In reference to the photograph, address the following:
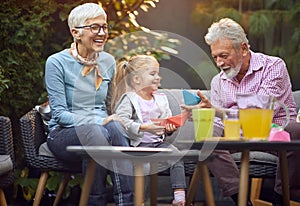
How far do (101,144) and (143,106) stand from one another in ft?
1.10

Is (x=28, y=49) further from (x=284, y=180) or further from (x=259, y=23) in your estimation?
(x=284, y=180)

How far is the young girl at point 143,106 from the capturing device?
140 inches

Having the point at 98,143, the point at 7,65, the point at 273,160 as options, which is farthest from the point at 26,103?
the point at 273,160

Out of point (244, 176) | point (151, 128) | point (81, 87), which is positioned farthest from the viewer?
point (81, 87)

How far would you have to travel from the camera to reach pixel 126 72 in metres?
3.79

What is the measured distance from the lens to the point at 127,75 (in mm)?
A: 3770

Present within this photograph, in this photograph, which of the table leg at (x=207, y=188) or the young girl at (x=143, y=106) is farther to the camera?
the young girl at (x=143, y=106)

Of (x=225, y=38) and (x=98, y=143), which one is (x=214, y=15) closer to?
(x=225, y=38)

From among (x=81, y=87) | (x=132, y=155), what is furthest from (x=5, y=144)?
(x=132, y=155)

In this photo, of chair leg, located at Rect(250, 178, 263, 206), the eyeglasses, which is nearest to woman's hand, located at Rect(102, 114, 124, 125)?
the eyeglasses

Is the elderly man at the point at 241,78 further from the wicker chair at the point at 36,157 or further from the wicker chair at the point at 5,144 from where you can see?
the wicker chair at the point at 5,144

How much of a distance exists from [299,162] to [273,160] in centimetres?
18

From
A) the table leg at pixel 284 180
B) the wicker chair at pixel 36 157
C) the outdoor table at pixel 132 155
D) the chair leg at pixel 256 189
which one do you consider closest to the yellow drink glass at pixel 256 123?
the outdoor table at pixel 132 155

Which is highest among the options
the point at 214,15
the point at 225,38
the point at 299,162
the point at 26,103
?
the point at 214,15
